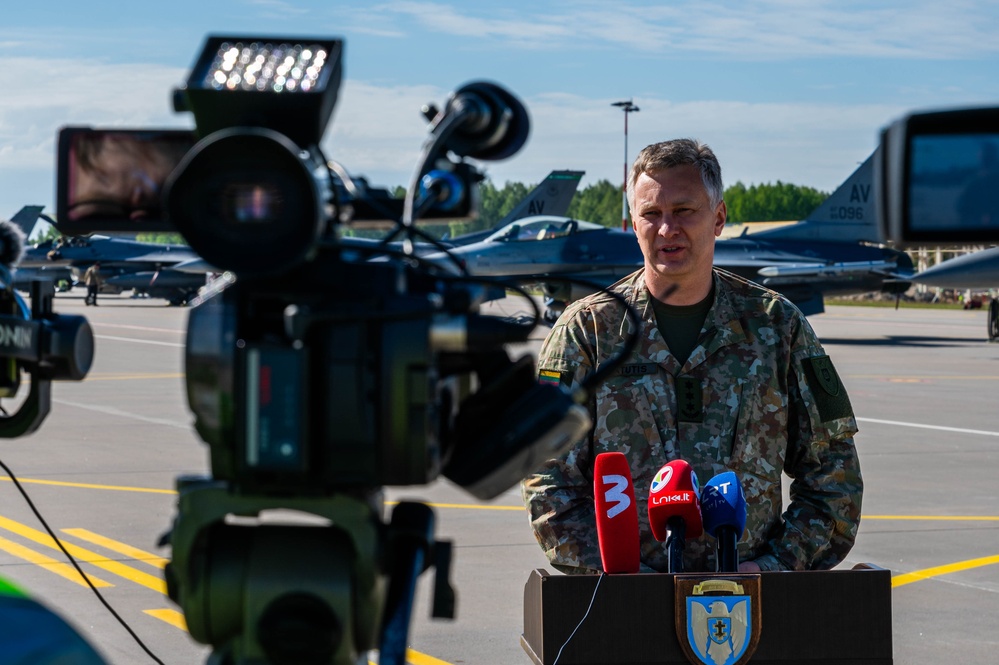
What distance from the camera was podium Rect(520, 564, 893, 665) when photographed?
3086 mm

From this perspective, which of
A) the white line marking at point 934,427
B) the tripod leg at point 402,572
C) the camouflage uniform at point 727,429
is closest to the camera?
the tripod leg at point 402,572

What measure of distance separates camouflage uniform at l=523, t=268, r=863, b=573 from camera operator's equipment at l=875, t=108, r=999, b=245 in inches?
79.7

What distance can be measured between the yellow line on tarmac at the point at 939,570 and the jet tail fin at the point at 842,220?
2536 centimetres

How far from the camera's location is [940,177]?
1.70 meters

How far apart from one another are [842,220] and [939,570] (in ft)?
87.1

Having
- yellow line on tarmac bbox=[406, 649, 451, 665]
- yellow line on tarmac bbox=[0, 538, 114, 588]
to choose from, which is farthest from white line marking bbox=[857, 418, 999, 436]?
yellow line on tarmac bbox=[406, 649, 451, 665]

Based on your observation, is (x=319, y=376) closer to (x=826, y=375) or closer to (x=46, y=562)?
(x=826, y=375)

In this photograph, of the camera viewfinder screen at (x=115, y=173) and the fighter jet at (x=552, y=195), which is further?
the fighter jet at (x=552, y=195)

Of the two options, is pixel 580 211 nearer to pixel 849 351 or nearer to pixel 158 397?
pixel 849 351

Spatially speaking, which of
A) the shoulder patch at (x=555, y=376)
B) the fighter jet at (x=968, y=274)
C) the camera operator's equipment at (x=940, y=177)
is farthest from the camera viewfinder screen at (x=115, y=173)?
the fighter jet at (x=968, y=274)

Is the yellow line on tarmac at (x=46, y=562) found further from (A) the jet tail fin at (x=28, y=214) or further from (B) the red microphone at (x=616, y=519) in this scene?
(B) the red microphone at (x=616, y=519)

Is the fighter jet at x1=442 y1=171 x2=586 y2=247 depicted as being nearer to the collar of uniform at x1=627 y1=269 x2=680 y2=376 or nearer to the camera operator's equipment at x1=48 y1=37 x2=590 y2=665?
the collar of uniform at x1=627 y1=269 x2=680 y2=376

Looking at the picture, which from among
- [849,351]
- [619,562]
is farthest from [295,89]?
[849,351]

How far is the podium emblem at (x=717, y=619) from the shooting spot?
3.06 m
